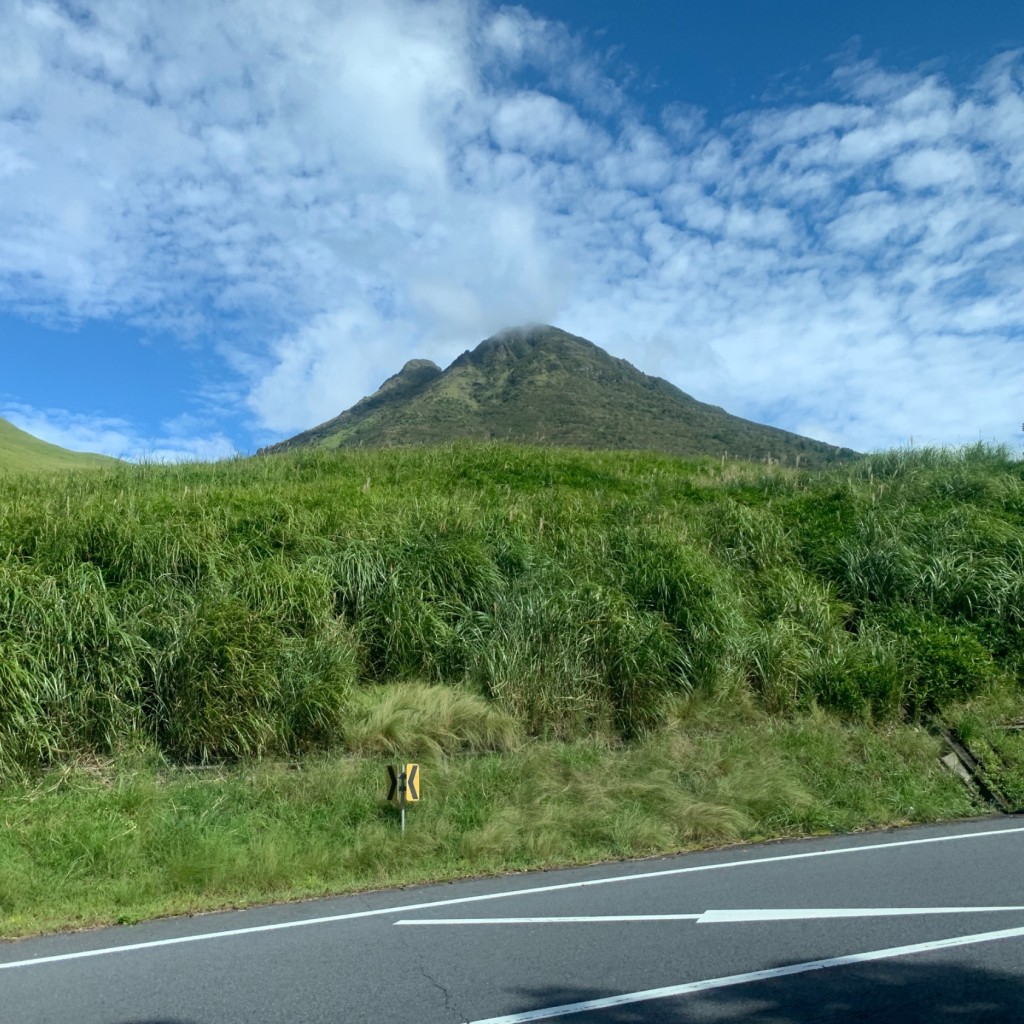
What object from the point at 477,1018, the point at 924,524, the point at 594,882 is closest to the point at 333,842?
the point at 594,882

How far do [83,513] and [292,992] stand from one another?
10.2 m

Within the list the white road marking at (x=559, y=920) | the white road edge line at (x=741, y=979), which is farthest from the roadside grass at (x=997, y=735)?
the white road marking at (x=559, y=920)

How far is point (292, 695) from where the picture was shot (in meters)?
10.4

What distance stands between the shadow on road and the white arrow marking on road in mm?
971

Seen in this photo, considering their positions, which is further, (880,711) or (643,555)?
(643,555)

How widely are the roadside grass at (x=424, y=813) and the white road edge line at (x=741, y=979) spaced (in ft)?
9.54

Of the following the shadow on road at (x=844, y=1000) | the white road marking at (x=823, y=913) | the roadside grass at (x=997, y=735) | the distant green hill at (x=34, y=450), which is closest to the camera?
the shadow on road at (x=844, y=1000)

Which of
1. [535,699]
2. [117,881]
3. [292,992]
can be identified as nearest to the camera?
[292,992]

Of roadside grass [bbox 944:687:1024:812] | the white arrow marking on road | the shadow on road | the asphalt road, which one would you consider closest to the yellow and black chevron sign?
the asphalt road

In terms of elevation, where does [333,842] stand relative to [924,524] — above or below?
below

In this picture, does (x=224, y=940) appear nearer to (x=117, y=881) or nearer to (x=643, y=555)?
(x=117, y=881)

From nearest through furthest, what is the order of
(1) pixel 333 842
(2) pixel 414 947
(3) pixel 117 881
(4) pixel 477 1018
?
(4) pixel 477 1018, (2) pixel 414 947, (3) pixel 117 881, (1) pixel 333 842

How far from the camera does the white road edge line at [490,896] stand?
571 centimetres

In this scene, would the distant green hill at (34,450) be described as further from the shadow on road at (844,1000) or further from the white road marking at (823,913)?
the shadow on road at (844,1000)
